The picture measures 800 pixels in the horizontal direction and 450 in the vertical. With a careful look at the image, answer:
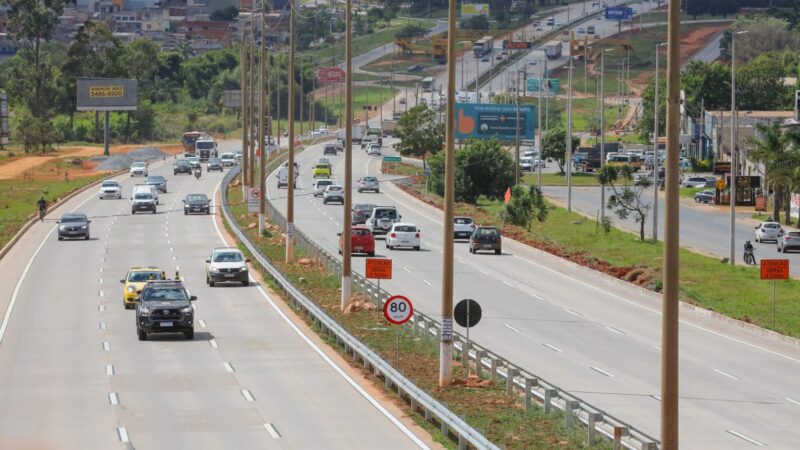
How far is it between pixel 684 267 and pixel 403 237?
44.3 ft

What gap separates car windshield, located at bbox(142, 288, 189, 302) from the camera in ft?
142

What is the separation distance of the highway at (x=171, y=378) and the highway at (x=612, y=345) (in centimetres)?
540

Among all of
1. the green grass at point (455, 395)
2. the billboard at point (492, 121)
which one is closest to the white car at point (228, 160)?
the billboard at point (492, 121)

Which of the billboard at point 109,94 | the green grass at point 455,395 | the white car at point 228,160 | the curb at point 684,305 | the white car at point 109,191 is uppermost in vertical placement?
the billboard at point 109,94

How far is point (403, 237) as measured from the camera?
7469cm

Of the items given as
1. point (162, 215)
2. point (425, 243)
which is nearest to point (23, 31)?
point (162, 215)

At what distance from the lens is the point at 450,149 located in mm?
32875

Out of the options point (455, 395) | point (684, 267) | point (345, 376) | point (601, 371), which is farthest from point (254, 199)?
point (455, 395)

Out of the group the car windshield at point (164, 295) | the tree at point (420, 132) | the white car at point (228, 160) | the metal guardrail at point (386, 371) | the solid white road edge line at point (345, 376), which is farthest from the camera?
the tree at point (420, 132)

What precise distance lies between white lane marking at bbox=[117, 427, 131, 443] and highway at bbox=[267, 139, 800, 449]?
31.9 feet

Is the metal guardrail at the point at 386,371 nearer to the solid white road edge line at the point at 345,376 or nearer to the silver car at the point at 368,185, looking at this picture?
the solid white road edge line at the point at 345,376

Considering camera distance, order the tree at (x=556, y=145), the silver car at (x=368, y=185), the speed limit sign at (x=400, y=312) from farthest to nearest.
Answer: the tree at (x=556, y=145)
the silver car at (x=368, y=185)
the speed limit sign at (x=400, y=312)

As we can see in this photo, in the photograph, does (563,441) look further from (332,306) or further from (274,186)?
(274,186)

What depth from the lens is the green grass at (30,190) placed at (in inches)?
3506
